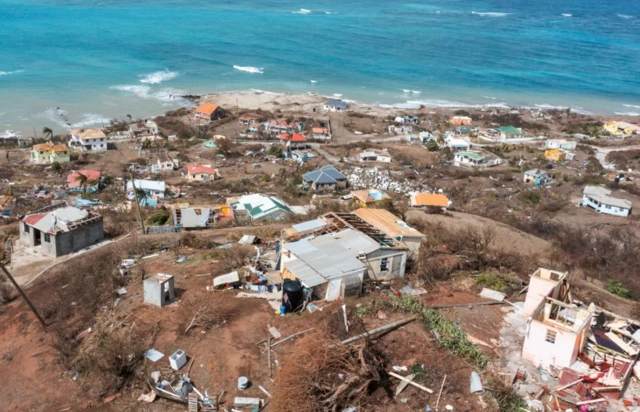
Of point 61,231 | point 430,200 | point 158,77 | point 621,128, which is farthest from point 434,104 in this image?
point 61,231

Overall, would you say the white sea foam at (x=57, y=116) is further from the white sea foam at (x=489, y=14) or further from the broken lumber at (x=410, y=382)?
the white sea foam at (x=489, y=14)

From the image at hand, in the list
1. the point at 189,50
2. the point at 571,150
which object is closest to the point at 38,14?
the point at 189,50

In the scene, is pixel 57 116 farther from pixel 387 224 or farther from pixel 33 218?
pixel 387 224

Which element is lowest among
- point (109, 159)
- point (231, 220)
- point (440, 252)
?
point (109, 159)

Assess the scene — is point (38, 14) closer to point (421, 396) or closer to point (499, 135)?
point (499, 135)

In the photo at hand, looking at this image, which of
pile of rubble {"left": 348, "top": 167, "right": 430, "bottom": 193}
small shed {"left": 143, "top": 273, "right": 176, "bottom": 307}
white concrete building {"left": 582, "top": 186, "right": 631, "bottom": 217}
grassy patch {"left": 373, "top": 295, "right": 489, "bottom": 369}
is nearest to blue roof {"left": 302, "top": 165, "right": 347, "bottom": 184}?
pile of rubble {"left": 348, "top": 167, "right": 430, "bottom": 193}
